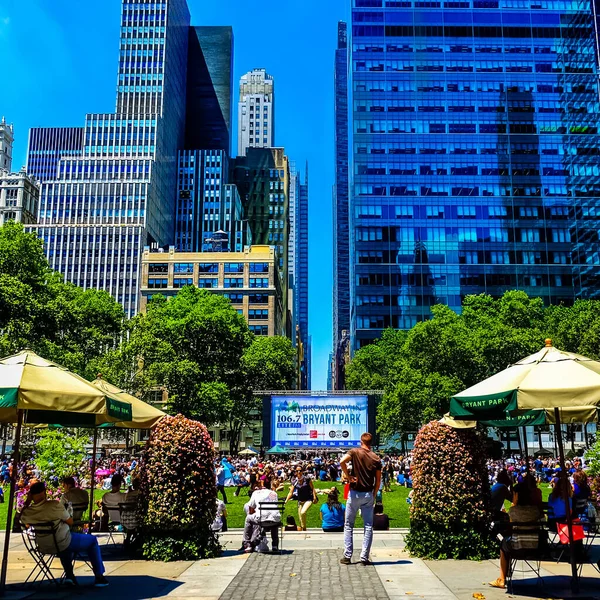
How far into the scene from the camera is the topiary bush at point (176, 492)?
10.4m

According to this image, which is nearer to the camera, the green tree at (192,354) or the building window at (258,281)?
the green tree at (192,354)

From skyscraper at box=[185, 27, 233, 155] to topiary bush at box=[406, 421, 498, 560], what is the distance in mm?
173885

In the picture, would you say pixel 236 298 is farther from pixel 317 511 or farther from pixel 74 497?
pixel 74 497

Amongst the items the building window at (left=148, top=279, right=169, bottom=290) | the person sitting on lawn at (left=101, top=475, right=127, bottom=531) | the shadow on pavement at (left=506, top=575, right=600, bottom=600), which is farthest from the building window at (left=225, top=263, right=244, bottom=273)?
the shadow on pavement at (left=506, top=575, right=600, bottom=600)

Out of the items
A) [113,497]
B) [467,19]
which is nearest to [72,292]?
[113,497]

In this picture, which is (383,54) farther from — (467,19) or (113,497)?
(113,497)

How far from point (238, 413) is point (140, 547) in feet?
170

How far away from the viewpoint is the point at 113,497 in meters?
13.1

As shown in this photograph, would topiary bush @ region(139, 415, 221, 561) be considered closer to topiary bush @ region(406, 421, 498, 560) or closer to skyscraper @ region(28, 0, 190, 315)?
topiary bush @ region(406, 421, 498, 560)

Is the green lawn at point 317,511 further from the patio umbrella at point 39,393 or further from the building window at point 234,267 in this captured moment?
the building window at point 234,267

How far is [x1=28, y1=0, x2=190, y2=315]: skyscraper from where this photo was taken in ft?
401

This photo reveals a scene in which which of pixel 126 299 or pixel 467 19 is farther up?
pixel 467 19

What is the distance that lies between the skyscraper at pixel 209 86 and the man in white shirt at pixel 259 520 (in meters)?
173

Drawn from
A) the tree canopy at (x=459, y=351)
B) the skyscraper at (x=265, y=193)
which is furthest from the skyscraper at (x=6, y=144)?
the tree canopy at (x=459, y=351)
